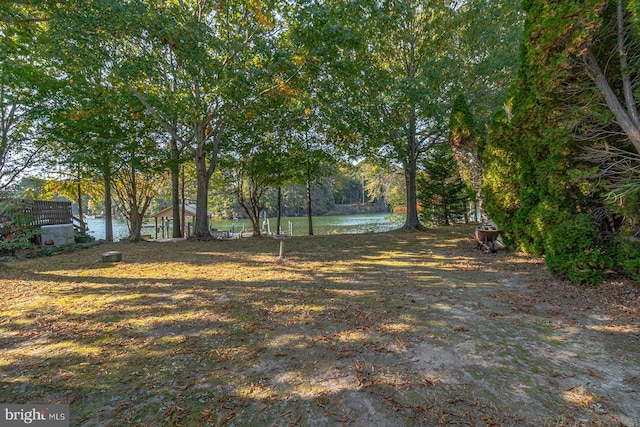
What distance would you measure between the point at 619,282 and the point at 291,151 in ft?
35.9

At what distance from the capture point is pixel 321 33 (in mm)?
7016

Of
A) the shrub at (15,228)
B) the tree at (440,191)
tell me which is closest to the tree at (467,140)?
the tree at (440,191)

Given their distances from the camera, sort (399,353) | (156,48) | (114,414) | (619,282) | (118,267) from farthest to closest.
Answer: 1. (156,48)
2. (118,267)
3. (619,282)
4. (399,353)
5. (114,414)

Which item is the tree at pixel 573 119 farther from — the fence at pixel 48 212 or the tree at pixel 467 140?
the fence at pixel 48 212

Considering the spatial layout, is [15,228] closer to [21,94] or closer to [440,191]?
[21,94]

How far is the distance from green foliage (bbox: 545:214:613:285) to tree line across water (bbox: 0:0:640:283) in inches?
0.8

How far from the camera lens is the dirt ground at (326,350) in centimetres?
175

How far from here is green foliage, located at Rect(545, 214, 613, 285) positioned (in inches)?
161

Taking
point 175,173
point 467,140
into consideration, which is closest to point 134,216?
point 175,173

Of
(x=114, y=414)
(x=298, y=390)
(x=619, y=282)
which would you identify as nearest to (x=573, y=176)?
(x=619, y=282)

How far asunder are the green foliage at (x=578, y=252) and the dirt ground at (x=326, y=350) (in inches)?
8.3

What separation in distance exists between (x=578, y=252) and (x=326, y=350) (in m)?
4.23

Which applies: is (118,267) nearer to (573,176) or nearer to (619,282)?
(573,176)

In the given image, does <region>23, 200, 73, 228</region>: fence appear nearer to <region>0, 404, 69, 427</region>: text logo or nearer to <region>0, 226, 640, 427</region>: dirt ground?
<region>0, 226, 640, 427</region>: dirt ground
